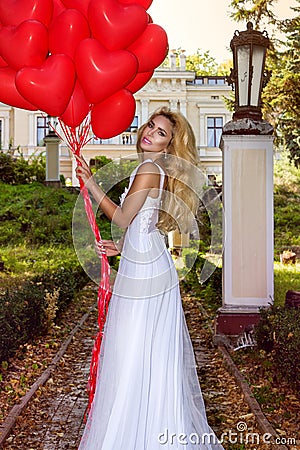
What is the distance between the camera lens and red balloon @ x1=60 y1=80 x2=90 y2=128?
3008 millimetres

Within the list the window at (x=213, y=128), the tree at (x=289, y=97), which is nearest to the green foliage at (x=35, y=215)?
the tree at (x=289, y=97)

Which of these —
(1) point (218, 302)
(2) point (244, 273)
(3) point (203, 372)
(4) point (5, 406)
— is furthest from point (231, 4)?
(4) point (5, 406)

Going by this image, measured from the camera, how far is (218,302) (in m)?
8.95

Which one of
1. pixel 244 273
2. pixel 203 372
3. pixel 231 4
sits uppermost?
pixel 231 4

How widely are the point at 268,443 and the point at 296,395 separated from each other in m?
0.86

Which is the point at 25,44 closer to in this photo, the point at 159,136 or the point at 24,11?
the point at 24,11

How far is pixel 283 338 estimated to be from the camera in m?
4.54

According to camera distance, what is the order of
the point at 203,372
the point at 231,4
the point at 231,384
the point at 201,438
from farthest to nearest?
the point at 231,4 → the point at 203,372 → the point at 231,384 → the point at 201,438

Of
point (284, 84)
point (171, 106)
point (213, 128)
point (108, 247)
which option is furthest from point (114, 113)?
point (213, 128)

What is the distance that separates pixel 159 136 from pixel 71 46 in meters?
0.63

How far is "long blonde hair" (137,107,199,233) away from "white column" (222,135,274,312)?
3.28 meters

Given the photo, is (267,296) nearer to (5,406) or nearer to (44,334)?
(44,334)

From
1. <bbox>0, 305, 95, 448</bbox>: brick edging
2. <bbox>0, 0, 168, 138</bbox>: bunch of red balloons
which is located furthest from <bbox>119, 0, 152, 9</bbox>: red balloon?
<bbox>0, 305, 95, 448</bbox>: brick edging

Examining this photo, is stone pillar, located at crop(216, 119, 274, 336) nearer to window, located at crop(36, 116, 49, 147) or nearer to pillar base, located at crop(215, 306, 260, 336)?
pillar base, located at crop(215, 306, 260, 336)
